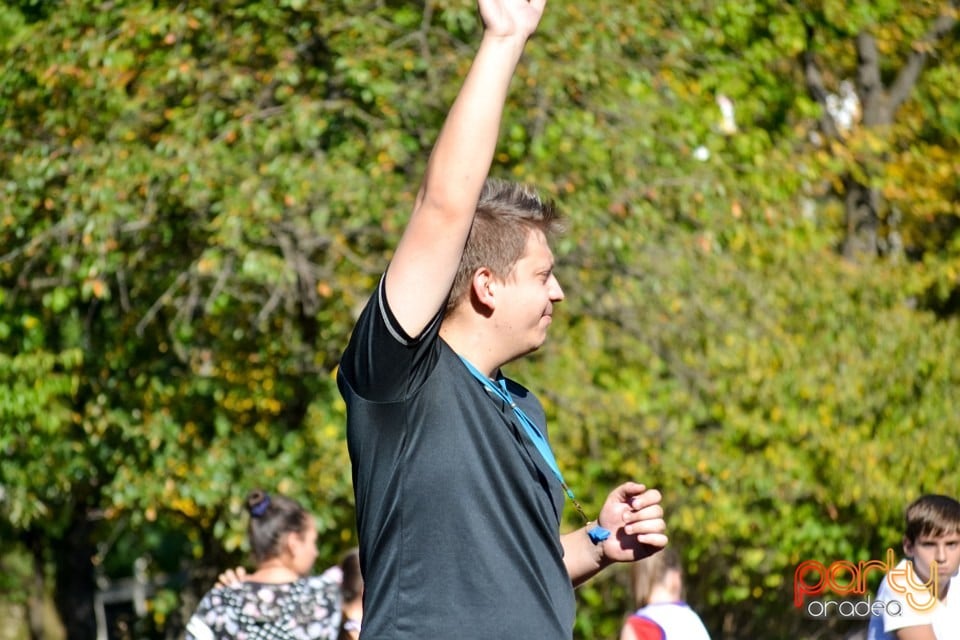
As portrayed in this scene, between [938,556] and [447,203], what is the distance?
347cm

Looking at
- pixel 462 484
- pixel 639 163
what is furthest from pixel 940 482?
pixel 462 484

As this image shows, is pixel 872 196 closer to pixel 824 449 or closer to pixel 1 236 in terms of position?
pixel 824 449

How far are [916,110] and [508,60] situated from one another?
35.5 feet

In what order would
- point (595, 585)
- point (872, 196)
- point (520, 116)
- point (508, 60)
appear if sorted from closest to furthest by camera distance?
point (508, 60)
point (520, 116)
point (595, 585)
point (872, 196)

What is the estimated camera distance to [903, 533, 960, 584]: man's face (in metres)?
4.84

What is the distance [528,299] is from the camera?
231 cm

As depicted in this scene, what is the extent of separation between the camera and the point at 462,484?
2135 millimetres

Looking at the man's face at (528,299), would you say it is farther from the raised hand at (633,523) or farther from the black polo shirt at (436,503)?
the raised hand at (633,523)

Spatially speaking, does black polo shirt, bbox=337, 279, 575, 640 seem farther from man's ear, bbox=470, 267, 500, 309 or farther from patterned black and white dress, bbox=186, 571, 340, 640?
patterned black and white dress, bbox=186, 571, 340, 640

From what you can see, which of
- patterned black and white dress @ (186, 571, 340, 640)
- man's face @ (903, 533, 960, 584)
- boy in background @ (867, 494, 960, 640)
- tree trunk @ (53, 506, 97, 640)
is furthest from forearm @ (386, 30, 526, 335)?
tree trunk @ (53, 506, 97, 640)

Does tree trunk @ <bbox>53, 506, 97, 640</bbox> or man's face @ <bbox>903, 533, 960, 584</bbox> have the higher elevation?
man's face @ <bbox>903, 533, 960, 584</bbox>

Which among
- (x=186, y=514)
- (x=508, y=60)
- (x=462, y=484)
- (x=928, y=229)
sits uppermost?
(x=508, y=60)

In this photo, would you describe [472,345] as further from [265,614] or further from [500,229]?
[265,614]

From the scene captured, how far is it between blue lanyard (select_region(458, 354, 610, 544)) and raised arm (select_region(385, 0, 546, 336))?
0.23 meters
